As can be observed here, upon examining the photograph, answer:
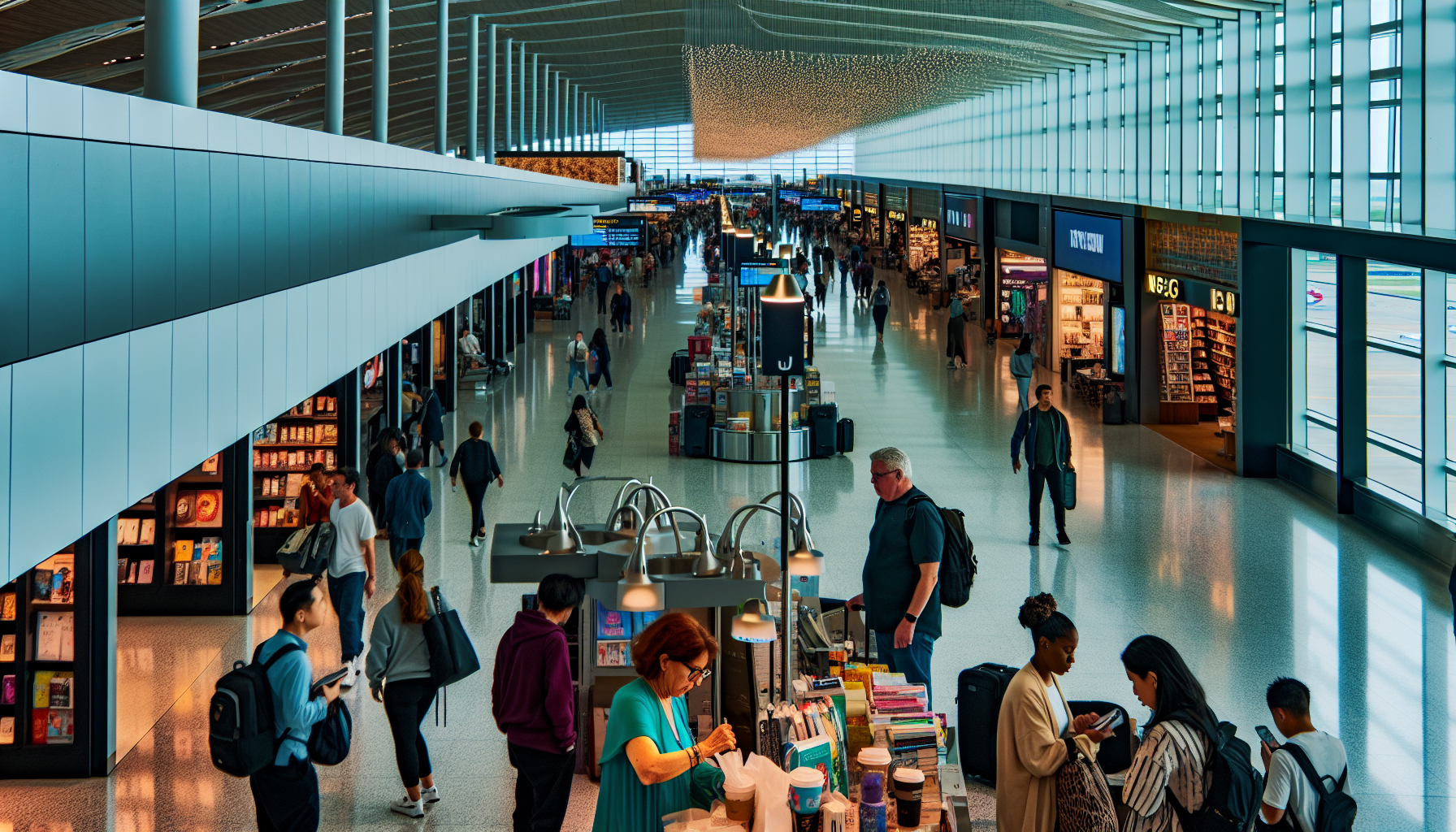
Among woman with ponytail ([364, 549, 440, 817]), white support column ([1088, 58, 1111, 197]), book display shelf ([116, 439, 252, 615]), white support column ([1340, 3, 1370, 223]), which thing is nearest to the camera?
woman with ponytail ([364, 549, 440, 817])

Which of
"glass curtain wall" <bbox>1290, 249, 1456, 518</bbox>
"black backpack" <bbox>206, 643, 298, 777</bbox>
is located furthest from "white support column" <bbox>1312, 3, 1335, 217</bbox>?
"black backpack" <bbox>206, 643, 298, 777</bbox>

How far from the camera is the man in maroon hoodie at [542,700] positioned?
570 centimetres

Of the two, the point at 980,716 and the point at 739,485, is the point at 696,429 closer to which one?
the point at 739,485

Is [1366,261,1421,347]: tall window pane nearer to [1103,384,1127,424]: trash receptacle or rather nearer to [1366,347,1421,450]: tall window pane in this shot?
[1366,347,1421,450]: tall window pane

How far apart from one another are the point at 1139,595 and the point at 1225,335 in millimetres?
10258

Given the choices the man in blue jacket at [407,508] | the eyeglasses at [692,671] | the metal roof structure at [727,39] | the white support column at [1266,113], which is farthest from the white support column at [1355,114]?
the eyeglasses at [692,671]

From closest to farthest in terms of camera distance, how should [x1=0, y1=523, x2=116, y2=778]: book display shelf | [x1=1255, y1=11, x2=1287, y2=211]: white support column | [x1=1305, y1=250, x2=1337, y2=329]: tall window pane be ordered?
[x1=0, y1=523, x2=116, y2=778]: book display shelf, [x1=1305, y1=250, x2=1337, y2=329]: tall window pane, [x1=1255, y1=11, x2=1287, y2=211]: white support column

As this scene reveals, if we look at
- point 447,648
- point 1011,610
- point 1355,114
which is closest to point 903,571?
point 447,648

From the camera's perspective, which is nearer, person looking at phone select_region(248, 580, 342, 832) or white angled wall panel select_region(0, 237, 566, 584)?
white angled wall panel select_region(0, 237, 566, 584)

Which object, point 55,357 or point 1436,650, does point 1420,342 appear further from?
point 55,357

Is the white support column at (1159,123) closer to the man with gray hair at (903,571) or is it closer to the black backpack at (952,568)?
the black backpack at (952,568)

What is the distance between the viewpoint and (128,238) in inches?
242

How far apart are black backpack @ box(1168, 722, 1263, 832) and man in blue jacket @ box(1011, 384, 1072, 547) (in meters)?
7.65

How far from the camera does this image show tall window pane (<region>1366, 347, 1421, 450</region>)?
523 inches
